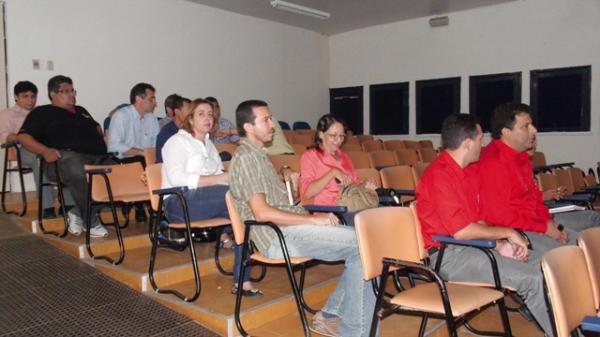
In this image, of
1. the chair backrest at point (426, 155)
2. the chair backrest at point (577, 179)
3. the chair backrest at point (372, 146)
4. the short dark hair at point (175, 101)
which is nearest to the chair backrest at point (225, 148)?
the short dark hair at point (175, 101)

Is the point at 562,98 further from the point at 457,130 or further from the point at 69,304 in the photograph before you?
the point at 69,304

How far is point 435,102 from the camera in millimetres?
9922

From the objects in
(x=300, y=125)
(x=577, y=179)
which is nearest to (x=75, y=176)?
(x=577, y=179)

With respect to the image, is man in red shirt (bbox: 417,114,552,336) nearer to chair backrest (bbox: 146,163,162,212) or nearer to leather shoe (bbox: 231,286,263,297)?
leather shoe (bbox: 231,286,263,297)

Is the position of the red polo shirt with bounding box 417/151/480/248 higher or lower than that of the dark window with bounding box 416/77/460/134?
lower

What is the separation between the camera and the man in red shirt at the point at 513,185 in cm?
270

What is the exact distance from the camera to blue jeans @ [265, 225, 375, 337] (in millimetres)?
2244

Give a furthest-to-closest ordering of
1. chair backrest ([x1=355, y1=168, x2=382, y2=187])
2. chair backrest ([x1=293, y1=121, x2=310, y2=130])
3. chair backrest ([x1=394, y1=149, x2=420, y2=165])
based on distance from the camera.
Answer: chair backrest ([x1=293, y1=121, x2=310, y2=130]) < chair backrest ([x1=394, y1=149, x2=420, y2=165]) < chair backrest ([x1=355, y1=168, x2=382, y2=187])

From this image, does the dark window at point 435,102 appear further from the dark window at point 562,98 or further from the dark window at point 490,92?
the dark window at point 562,98

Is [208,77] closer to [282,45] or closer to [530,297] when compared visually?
[282,45]

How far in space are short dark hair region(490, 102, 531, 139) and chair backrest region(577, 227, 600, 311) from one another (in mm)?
1119

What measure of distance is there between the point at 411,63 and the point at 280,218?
8405mm

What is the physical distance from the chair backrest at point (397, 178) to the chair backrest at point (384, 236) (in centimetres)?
154

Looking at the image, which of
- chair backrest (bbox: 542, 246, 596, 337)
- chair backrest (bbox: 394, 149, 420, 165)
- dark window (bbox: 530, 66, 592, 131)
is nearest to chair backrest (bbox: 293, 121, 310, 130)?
chair backrest (bbox: 394, 149, 420, 165)
